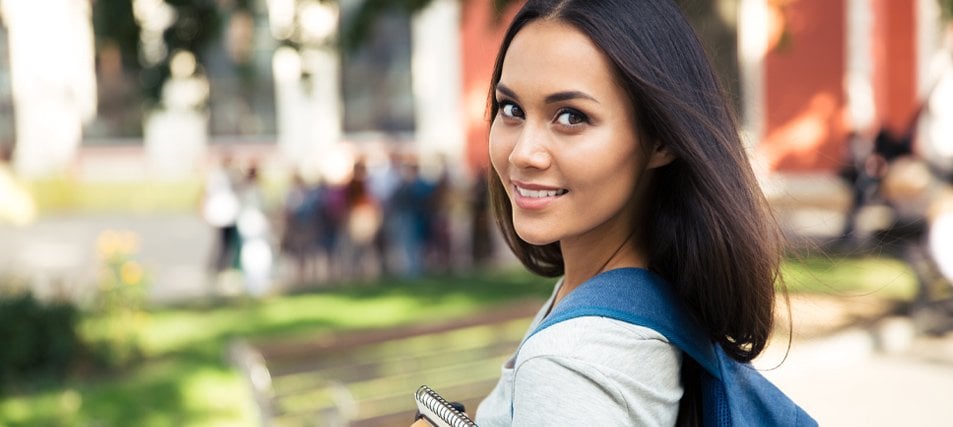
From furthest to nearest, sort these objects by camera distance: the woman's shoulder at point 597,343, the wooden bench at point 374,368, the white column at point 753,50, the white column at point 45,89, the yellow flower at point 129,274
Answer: the white column at point 45,89 < the white column at point 753,50 < the yellow flower at point 129,274 < the wooden bench at point 374,368 < the woman's shoulder at point 597,343

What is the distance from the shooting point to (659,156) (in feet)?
4.42

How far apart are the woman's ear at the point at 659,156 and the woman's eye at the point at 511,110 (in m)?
0.19

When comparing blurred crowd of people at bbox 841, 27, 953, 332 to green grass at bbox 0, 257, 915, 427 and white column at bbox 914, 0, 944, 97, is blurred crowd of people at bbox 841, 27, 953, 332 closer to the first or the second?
green grass at bbox 0, 257, 915, 427

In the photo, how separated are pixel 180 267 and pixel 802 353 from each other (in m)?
9.28

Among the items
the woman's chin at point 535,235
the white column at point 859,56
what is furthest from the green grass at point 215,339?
the white column at point 859,56

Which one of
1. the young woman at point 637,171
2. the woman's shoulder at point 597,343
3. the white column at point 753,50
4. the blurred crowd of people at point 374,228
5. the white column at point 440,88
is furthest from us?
the white column at point 440,88

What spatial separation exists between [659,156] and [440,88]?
17.8 m

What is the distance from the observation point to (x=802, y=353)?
6.61 meters

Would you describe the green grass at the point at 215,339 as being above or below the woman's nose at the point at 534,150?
below

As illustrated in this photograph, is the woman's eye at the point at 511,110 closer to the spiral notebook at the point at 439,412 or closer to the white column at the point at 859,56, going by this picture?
the spiral notebook at the point at 439,412

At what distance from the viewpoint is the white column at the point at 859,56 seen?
15.4 metres

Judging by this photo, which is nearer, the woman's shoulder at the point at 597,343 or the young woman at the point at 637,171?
the woman's shoulder at the point at 597,343

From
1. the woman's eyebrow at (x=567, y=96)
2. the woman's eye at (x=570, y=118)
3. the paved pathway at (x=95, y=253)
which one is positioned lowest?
the paved pathway at (x=95, y=253)

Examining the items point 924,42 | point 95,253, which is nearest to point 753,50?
point 924,42
